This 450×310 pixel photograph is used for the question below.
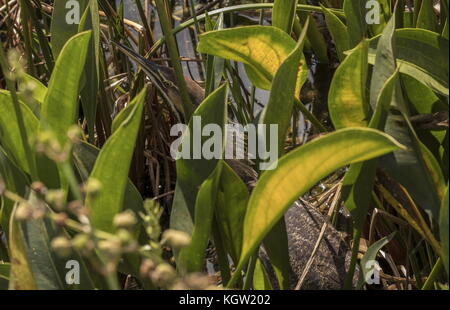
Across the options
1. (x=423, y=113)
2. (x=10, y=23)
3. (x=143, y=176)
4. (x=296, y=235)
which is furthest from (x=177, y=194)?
(x=10, y=23)

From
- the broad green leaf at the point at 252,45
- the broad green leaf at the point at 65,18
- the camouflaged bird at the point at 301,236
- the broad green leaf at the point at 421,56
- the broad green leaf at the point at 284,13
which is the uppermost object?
the broad green leaf at the point at 65,18

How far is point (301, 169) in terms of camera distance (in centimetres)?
71

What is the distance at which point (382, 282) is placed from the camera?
1146mm

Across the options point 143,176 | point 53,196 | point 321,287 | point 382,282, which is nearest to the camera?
point 53,196

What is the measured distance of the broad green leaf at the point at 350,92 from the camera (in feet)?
2.79

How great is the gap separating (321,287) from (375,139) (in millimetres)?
399

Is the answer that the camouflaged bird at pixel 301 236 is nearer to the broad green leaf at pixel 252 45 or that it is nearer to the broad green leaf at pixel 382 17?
the broad green leaf at pixel 252 45

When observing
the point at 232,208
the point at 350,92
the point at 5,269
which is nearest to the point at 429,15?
the point at 350,92

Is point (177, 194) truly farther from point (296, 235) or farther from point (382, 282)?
point (382, 282)

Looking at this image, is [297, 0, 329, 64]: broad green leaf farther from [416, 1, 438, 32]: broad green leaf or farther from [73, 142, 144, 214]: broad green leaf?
[73, 142, 144, 214]: broad green leaf

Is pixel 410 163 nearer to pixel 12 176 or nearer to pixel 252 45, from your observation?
pixel 252 45

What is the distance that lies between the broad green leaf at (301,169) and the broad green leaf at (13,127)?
31cm

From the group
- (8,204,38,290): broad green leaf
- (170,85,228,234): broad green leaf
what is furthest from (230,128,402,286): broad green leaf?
(8,204,38,290): broad green leaf

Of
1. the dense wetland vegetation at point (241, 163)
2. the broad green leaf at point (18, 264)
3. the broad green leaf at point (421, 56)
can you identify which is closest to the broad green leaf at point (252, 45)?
the dense wetland vegetation at point (241, 163)
